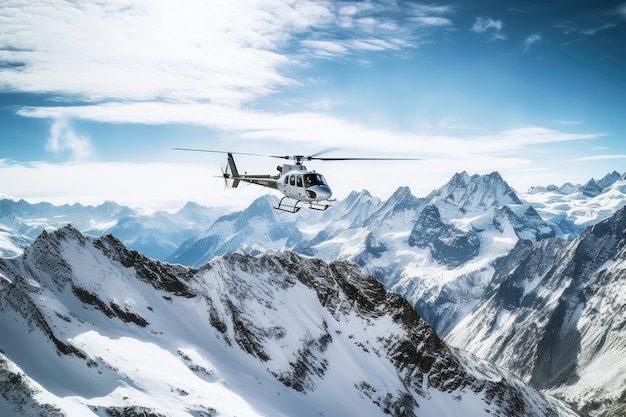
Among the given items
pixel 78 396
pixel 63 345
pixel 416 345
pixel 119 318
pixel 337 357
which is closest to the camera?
pixel 78 396

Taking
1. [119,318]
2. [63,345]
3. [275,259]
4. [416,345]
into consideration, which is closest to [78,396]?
[63,345]

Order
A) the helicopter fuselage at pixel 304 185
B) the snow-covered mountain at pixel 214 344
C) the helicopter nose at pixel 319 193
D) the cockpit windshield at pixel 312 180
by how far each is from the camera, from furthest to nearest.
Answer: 1. the snow-covered mountain at pixel 214 344
2. the cockpit windshield at pixel 312 180
3. the helicopter fuselage at pixel 304 185
4. the helicopter nose at pixel 319 193

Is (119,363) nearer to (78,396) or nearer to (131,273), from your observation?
(78,396)

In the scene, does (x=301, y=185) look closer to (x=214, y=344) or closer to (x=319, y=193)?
(x=319, y=193)

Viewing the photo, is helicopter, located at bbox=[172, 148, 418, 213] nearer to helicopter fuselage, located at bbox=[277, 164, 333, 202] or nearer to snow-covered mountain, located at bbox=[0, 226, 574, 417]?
helicopter fuselage, located at bbox=[277, 164, 333, 202]

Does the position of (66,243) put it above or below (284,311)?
above

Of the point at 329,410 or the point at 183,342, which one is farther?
the point at 329,410

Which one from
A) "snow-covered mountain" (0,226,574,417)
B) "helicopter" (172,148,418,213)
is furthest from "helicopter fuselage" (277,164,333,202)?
"snow-covered mountain" (0,226,574,417)

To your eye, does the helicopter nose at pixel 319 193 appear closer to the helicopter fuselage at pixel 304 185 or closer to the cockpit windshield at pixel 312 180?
the helicopter fuselage at pixel 304 185

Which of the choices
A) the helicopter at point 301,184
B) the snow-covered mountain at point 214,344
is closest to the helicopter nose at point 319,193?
the helicopter at point 301,184
